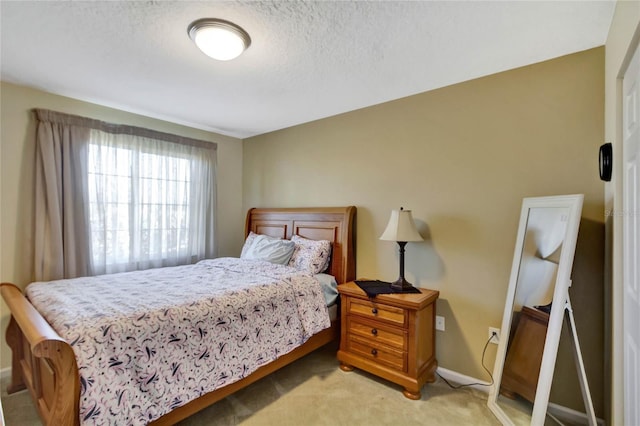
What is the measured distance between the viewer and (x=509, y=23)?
1658mm

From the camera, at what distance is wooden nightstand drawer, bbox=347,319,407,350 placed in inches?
86.9

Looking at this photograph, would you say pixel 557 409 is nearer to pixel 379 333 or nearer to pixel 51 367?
pixel 379 333

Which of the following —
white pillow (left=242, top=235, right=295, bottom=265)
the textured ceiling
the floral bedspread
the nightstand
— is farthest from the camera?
white pillow (left=242, top=235, right=295, bottom=265)

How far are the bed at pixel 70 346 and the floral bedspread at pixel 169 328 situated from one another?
6cm

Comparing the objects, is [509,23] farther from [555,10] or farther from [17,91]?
[17,91]

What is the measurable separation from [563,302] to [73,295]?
2.96 m

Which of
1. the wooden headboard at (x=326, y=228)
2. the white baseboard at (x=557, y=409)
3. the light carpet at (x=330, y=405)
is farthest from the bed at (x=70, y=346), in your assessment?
the white baseboard at (x=557, y=409)

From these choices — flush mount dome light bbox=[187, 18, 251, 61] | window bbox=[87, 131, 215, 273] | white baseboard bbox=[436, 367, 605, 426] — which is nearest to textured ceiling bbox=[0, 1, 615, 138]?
flush mount dome light bbox=[187, 18, 251, 61]

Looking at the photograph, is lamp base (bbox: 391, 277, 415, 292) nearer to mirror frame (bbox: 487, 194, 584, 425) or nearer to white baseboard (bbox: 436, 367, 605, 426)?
white baseboard (bbox: 436, 367, 605, 426)

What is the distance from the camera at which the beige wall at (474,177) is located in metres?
1.88

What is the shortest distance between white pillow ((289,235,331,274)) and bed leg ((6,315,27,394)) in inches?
83.6

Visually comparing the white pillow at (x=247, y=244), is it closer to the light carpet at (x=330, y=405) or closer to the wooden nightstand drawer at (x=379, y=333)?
the light carpet at (x=330, y=405)

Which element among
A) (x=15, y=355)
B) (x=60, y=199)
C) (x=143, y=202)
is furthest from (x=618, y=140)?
(x=15, y=355)

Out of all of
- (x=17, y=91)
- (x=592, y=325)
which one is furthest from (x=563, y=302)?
(x=17, y=91)
